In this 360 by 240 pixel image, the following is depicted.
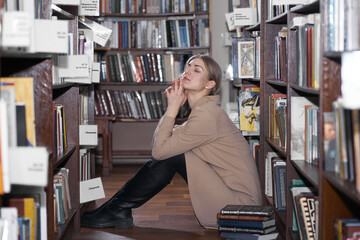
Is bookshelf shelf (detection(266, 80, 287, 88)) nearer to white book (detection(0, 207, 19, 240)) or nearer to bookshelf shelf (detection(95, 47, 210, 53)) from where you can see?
white book (detection(0, 207, 19, 240))

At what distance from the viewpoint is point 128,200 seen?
11.1 ft

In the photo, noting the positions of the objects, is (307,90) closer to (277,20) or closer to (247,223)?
(247,223)

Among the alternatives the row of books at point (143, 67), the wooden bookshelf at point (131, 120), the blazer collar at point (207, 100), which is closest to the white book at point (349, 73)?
the blazer collar at point (207, 100)

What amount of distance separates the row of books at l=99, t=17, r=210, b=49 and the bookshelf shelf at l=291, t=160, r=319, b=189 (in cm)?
323

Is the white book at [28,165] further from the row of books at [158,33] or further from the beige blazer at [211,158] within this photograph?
the row of books at [158,33]

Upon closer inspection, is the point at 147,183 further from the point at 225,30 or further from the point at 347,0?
the point at 225,30

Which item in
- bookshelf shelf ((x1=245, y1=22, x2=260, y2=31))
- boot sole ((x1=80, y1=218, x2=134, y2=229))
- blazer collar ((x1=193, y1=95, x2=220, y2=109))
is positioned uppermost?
bookshelf shelf ((x1=245, y1=22, x2=260, y2=31))

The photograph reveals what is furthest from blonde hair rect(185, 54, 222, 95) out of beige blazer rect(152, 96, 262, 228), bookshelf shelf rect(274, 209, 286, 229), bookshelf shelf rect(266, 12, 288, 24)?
bookshelf shelf rect(274, 209, 286, 229)

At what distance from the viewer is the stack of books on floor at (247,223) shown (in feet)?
9.29

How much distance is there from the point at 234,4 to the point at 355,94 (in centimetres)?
345

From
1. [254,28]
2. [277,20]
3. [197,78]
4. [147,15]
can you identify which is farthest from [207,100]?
[147,15]

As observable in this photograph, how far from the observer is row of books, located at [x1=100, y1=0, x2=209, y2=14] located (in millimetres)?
5762

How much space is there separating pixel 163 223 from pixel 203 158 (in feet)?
1.88

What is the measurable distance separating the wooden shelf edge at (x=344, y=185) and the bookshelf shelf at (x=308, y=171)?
0.16 m
